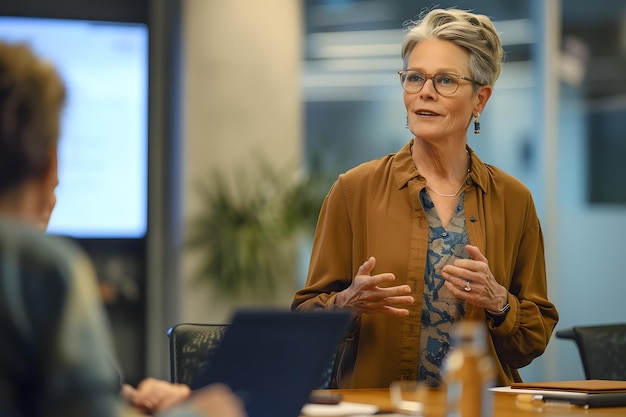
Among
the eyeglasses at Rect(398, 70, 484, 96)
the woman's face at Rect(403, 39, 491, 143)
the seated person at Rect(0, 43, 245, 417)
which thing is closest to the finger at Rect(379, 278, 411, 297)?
the woman's face at Rect(403, 39, 491, 143)

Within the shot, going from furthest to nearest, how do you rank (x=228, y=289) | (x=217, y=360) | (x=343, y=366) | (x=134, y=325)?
(x=134, y=325)
(x=228, y=289)
(x=343, y=366)
(x=217, y=360)

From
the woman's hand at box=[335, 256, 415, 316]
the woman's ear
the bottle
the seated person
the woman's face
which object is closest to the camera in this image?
the seated person

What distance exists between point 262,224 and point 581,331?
340cm

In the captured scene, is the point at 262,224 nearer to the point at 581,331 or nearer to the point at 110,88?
the point at 110,88

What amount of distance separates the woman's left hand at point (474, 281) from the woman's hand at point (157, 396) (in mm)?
1003

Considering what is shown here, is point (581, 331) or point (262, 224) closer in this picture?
point (581, 331)

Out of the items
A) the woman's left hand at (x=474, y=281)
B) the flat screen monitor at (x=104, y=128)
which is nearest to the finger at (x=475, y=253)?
the woman's left hand at (x=474, y=281)

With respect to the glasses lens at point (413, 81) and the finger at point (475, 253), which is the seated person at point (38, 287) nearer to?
the finger at point (475, 253)

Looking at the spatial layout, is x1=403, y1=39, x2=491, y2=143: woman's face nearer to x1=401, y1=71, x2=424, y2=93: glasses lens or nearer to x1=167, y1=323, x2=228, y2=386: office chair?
x1=401, y1=71, x2=424, y2=93: glasses lens

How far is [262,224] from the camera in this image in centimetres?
618

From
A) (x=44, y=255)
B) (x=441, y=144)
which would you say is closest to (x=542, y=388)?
(x=441, y=144)

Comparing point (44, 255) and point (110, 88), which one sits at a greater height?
point (110, 88)

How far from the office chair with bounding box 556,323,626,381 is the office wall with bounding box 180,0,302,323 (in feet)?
11.2

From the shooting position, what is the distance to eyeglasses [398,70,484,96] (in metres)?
2.95
